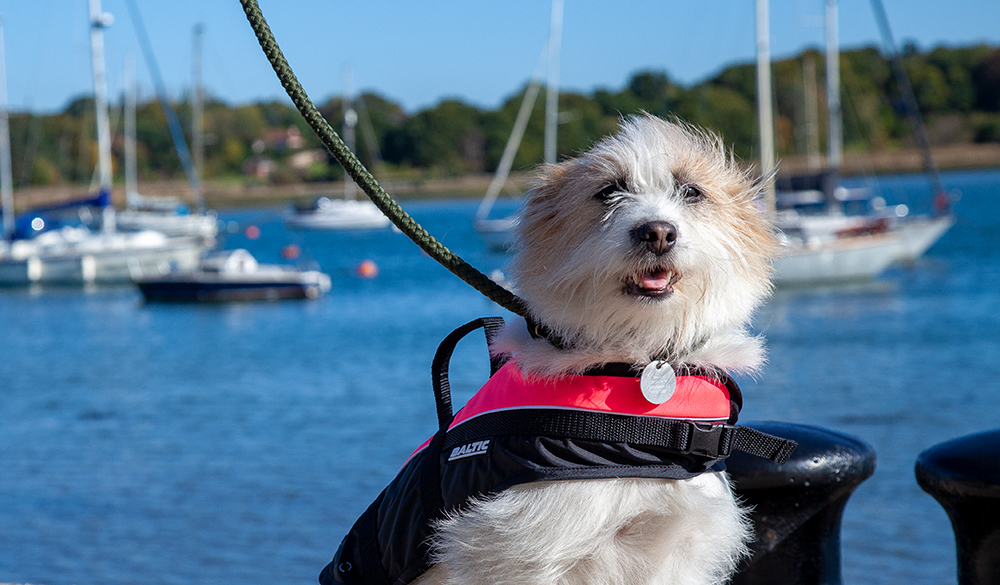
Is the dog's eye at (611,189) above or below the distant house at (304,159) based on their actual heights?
below

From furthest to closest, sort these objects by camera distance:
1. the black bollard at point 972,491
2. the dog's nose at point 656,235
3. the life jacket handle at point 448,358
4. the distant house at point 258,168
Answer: the distant house at point 258,168
the black bollard at point 972,491
the life jacket handle at point 448,358
the dog's nose at point 656,235

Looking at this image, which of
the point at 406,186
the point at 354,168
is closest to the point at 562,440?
the point at 354,168

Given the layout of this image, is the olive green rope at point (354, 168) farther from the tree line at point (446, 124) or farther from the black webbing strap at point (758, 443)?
the tree line at point (446, 124)

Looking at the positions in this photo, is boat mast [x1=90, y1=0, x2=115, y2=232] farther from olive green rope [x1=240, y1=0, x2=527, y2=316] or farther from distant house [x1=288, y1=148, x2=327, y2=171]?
distant house [x1=288, y1=148, x2=327, y2=171]

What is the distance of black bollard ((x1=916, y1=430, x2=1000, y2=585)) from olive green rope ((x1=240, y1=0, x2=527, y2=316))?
5.85 ft

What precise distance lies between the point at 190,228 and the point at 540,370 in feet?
175

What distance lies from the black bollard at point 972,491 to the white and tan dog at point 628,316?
124 cm

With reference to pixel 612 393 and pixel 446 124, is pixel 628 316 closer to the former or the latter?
pixel 612 393

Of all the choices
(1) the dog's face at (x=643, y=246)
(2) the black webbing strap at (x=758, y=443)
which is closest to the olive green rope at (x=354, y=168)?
(1) the dog's face at (x=643, y=246)

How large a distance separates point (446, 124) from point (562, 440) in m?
96.6

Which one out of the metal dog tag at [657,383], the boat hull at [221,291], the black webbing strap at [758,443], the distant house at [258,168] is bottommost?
the boat hull at [221,291]

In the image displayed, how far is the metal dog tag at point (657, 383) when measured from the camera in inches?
86.1

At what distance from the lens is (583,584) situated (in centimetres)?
218

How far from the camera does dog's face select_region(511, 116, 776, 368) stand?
7.00 ft
